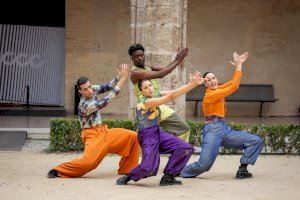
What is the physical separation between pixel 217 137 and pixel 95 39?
957cm

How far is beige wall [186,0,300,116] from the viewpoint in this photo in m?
19.0

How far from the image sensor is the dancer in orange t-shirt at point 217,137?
9266 mm

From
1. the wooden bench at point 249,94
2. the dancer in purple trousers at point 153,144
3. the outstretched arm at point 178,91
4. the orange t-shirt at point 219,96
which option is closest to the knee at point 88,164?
the dancer in purple trousers at point 153,144

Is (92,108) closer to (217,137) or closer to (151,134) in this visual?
(151,134)

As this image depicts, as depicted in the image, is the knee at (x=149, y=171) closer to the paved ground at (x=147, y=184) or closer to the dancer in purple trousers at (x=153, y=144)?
the dancer in purple trousers at (x=153, y=144)

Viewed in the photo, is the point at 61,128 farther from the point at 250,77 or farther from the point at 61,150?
the point at 250,77

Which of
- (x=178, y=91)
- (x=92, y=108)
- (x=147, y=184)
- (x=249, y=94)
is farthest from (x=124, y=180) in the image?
(x=249, y=94)

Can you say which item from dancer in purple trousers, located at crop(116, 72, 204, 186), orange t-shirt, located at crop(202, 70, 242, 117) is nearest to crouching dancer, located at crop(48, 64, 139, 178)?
dancer in purple trousers, located at crop(116, 72, 204, 186)

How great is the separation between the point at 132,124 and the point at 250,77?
305 inches

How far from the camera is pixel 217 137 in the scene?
369 inches

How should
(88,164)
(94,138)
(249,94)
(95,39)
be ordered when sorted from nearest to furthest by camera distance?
(88,164) → (94,138) → (95,39) → (249,94)

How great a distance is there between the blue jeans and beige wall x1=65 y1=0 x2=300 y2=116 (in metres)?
9.11

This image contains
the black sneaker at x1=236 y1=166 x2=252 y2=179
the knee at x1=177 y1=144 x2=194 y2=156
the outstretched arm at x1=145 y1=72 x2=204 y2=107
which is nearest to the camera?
the outstretched arm at x1=145 y1=72 x2=204 y2=107

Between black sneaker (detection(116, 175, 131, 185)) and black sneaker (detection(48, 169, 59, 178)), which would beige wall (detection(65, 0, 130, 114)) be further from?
black sneaker (detection(116, 175, 131, 185))
